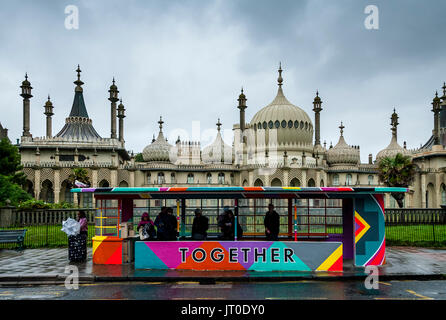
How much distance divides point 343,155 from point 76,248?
2057 inches

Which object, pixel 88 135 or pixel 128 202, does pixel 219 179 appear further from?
pixel 128 202

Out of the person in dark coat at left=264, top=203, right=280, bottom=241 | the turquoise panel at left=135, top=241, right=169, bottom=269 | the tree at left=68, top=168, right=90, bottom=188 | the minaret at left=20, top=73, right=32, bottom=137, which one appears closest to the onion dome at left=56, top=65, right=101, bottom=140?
the minaret at left=20, top=73, right=32, bottom=137

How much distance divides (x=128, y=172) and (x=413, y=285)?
4863 centimetres

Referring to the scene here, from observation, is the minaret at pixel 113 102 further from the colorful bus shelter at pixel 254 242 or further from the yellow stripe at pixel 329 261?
the yellow stripe at pixel 329 261

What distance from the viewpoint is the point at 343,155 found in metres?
65.2

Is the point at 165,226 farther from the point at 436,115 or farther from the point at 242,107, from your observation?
the point at 436,115

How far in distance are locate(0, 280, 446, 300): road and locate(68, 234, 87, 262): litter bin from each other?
3.90 m

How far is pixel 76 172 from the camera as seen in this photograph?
2051 inches

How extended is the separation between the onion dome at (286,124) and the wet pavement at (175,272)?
46.5 m

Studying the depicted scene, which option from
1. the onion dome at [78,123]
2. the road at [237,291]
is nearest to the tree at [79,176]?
the onion dome at [78,123]

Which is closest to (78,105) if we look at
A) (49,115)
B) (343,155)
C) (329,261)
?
(49,115)

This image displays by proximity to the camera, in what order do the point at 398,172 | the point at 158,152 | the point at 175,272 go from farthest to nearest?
the point at 158,152, the point at 398,172, the point at 175,272

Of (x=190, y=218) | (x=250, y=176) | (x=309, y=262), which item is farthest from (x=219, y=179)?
(x=309, y=262)
